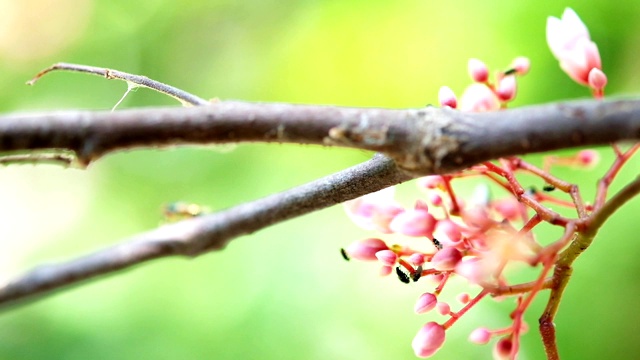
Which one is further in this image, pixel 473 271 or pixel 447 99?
pixel 447 99

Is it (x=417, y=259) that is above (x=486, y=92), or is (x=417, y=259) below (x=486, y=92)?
below

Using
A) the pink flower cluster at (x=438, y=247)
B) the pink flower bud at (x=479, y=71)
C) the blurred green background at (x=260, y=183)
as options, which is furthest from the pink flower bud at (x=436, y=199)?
the blurred green background at (x=260, y=183)

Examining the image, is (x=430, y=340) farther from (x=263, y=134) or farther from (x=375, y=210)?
(x=263, y=134)

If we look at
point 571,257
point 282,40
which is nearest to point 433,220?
point 571,257

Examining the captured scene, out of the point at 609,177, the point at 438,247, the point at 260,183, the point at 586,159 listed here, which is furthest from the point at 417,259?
the point at 260,183

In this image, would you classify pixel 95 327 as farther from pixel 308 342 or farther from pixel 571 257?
pixel 571 257

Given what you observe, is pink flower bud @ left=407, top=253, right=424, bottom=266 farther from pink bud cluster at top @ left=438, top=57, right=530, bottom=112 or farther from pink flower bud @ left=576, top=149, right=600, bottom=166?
pink flower bud @ left=576, top=149, right=600, bottom=166
